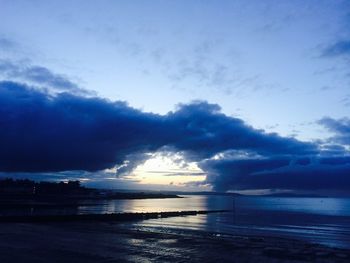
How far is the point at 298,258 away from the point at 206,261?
31.0 feet

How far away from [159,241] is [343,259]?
1752 centimetres

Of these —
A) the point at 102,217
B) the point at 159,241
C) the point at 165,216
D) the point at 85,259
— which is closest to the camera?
the point at 85,259

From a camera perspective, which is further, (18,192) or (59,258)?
(18,192)

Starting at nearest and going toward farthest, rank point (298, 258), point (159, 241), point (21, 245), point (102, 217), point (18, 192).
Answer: point (21, 245) → point (298, 258) → point (159, 241) → point (102, 217) → point (18, 192)

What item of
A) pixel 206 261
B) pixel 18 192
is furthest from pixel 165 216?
pixel 18 192

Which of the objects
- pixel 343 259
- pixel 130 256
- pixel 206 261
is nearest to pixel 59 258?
pixel 130 256

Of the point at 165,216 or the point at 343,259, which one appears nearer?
the point at 343,259

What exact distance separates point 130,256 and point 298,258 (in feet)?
47.8

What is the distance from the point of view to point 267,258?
30875mm

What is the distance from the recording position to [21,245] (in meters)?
30.3

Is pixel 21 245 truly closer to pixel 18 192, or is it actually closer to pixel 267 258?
pixel 267 258

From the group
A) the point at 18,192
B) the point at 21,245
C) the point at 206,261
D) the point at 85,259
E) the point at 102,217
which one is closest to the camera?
the point at 85,259

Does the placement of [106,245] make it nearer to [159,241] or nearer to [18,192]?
[159,241]

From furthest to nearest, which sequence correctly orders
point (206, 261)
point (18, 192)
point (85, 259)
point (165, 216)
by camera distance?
point (18, 192), point (165, 216), point (206, 261), point (85, 259)
